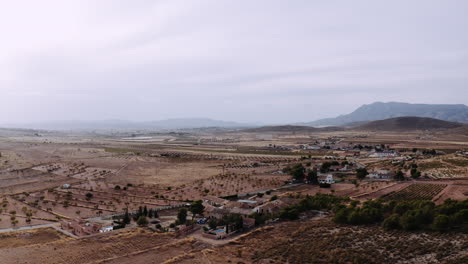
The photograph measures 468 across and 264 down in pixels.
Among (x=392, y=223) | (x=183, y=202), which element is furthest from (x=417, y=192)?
(x=183, y=202)

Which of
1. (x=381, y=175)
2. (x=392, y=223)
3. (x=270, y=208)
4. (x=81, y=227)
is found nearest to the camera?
(x=392, y=223)

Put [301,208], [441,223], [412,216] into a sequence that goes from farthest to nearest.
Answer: [301,208] → [412,216] → [441,223]

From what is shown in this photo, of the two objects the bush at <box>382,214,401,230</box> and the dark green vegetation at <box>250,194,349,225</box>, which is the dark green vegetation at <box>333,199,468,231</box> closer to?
the bush at <box>382,214,401,230</box>

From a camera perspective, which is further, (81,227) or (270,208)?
(270,208)

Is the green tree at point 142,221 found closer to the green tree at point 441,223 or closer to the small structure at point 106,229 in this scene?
the small structure at point 106,229

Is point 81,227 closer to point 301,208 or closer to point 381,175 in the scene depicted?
point 301,208

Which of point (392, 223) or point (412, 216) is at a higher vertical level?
point (412, 216)

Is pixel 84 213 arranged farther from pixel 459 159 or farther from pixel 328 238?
pixel 459 159

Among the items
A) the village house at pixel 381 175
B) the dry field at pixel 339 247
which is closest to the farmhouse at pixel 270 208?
the dry field at pixel 339 247

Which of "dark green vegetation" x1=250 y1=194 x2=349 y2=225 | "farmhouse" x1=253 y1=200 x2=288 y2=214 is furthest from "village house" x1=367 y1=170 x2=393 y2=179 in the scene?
"farmhouse" x1=253 y1=200 x2=288 y2=214
